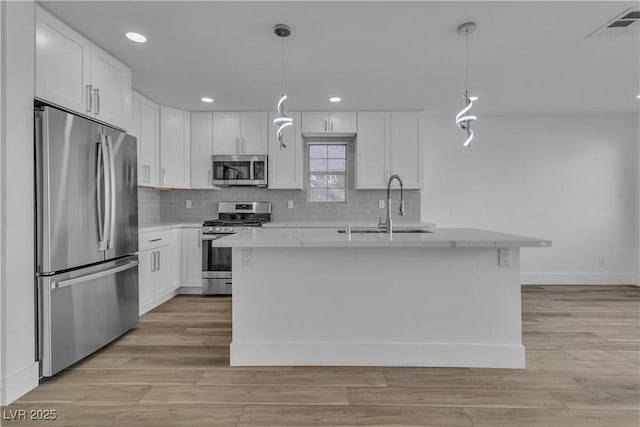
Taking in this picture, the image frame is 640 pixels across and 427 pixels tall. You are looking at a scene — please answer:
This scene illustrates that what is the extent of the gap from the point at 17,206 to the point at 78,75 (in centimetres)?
109

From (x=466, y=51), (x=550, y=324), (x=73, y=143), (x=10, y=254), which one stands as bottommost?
(x=550, y=324)

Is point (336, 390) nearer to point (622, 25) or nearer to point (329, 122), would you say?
point (622, 25)

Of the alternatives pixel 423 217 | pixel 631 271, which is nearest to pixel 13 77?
pixel 423 217

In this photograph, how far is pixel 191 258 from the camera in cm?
440

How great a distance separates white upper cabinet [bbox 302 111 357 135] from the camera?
14.9ft

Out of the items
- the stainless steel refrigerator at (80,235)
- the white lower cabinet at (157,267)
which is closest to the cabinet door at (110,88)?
the stainless steel refrigerator at (80,235)

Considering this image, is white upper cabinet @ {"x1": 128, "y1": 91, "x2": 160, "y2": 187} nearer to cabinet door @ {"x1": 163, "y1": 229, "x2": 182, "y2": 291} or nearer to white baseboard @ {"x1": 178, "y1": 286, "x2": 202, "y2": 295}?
cabinet door @ {"x1": 163, "y1": 229, "x2": 182, "y2": 291}

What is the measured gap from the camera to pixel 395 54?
9.36 feet

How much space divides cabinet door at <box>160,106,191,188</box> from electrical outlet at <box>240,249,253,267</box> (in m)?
2.41

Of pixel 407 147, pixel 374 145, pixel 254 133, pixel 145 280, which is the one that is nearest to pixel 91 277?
pixel 145 280

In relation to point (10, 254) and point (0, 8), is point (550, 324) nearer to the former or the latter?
point (10, 254)

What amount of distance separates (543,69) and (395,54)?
5.02 ft

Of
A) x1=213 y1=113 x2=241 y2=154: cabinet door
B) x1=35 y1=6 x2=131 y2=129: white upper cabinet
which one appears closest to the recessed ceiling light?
x1=35 y1=6 x2=131 y2=129: white upper cabinet

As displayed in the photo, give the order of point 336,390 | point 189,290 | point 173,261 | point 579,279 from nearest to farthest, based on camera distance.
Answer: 1. point 336,390
2. point 173,261
3. point 189,290
4. point 579,279
